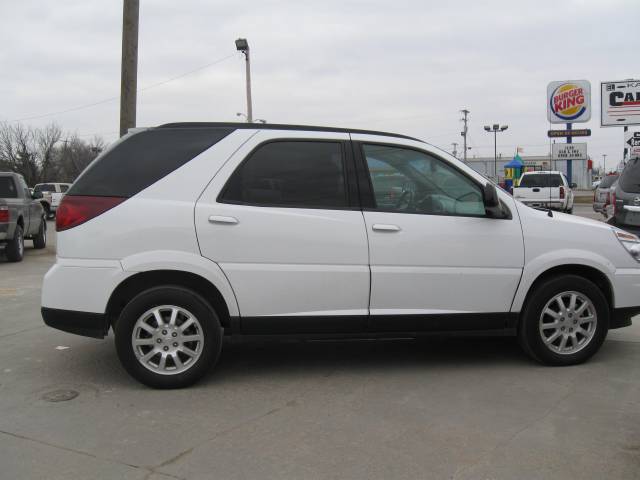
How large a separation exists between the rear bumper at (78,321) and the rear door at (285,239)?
90cm

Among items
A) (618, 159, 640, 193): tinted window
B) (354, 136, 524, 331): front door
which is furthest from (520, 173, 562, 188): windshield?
(354, 136, 524, 331): front door

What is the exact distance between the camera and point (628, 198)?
30.2 ft

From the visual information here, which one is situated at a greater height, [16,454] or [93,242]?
[93,242]

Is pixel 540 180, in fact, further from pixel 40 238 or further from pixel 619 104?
pixel 40 238

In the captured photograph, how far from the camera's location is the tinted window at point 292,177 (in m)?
4.50

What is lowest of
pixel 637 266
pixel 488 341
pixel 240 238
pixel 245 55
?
pixel 488 341

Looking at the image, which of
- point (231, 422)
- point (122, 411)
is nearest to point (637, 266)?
point (231, 422)

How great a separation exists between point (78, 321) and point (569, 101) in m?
31.7

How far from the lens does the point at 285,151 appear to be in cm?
464

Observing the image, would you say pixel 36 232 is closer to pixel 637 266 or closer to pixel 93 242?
pixel 93 242

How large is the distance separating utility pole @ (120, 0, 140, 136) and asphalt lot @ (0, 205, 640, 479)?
5.98 metres

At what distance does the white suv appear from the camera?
435 centimetres

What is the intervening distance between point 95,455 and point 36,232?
1277cm

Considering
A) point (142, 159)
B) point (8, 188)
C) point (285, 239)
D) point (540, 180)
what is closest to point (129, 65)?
point (8, 188)
